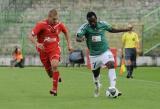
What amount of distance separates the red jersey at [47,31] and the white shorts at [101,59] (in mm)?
1457

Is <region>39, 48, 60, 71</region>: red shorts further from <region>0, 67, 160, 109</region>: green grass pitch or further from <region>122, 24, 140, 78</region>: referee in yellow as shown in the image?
<region>122, 24, 140, 78</region>: referee in yellow

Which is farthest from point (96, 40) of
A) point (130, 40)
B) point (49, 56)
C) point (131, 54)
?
point (131, 54)

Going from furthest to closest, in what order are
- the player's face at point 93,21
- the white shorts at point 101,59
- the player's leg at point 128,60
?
the player's leg at point 128,60
the white shorts at point 101,59
the player's face at point 93,21

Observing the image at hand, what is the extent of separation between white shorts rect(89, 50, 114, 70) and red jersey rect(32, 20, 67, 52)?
4.78ft

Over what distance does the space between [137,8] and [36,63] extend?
30.6 feet

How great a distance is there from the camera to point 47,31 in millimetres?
17484

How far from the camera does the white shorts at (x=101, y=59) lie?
16.2 m

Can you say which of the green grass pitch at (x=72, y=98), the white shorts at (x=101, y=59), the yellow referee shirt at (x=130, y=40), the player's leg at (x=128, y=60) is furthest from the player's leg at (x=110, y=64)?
the yellow referee shirt at (x=130, y=40)

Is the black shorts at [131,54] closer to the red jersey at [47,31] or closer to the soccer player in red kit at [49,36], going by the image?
the soccer player in red kit at [49,36]

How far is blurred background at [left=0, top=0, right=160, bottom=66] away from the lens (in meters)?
43.2

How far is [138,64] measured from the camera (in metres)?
41.4

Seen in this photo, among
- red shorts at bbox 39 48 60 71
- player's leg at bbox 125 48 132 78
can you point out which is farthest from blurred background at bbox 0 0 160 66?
red shorts at bbox 39 48 60 71

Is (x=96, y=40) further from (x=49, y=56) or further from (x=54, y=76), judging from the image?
(x=49, y=56)

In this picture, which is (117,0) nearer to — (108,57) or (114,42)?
(114,42)
